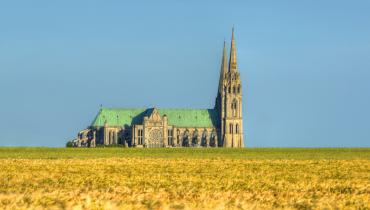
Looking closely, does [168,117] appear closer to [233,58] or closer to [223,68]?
[223,68]

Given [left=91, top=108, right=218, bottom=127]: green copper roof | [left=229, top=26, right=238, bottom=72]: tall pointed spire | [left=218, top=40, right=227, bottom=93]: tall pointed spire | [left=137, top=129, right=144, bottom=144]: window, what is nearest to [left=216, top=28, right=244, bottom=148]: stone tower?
[left=229, top=26, right=238, bottom=72]: tall pointed spire

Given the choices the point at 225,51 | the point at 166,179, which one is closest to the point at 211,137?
the point at 225,51

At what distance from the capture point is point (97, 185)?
2381 cm

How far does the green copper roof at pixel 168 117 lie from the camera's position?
177500 mm

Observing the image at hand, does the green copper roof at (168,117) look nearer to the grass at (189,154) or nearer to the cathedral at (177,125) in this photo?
the cathedral at (177,125)

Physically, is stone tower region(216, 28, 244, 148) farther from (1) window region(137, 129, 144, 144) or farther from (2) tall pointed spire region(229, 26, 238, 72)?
(1) window region(137, 129, 144, 144)

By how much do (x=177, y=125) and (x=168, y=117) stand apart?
2812 mm

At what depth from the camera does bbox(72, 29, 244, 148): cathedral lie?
17488 cm

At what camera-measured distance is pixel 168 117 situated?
183 m

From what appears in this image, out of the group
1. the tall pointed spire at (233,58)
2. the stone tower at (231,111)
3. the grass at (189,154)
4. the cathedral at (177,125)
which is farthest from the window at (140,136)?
the grass at (189,154)

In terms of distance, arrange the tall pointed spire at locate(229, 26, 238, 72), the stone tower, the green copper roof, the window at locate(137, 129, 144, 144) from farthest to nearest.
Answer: the tall pointed spire at locate(229, 26, 238, 72), the stone tower, the green copper roof, the window at locate(137, 129, 144, 144)

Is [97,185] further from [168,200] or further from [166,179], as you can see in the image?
[168,200]

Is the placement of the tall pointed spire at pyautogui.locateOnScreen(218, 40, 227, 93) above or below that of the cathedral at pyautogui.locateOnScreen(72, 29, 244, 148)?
above

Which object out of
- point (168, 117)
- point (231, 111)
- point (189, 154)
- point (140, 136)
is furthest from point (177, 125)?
point (189, 154)
